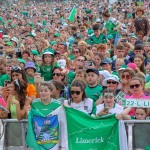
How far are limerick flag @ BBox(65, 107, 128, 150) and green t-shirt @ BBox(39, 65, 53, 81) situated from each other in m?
3.30

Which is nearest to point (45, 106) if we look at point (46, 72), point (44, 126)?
point (44, 126)

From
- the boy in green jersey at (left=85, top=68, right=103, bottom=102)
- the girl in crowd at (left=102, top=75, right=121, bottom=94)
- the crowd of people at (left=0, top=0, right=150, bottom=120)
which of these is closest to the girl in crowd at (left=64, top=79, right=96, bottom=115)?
the crowd of people at (left=0, top=0, right=150, bottom=120)

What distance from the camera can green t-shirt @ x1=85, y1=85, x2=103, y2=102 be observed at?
32.0 ft

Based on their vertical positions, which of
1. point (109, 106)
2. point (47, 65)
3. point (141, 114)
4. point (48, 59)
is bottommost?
point (141, 114)

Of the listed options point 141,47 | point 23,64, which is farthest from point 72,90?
point 141,47

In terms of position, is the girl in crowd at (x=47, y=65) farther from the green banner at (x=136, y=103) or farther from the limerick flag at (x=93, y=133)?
the green banner at (x=136, y=103)

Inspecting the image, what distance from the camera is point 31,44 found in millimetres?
15727

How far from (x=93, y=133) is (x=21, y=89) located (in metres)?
1.62

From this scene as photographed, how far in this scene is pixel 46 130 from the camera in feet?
27.7

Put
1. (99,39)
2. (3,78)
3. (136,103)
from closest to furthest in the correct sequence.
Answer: (136,103) → (3,78) → (99,39)

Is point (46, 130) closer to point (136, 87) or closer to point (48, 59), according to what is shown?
point (136, 87)

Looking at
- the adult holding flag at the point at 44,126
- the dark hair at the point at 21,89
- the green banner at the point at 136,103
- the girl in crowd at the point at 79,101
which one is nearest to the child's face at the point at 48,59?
the dark hair at the point at 21,89

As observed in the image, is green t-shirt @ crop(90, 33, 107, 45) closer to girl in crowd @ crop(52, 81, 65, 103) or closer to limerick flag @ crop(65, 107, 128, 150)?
girl in crowd @ crop(52, 81, 65, 103)

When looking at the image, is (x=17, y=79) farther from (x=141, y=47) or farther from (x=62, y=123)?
(x=141, y=47)
